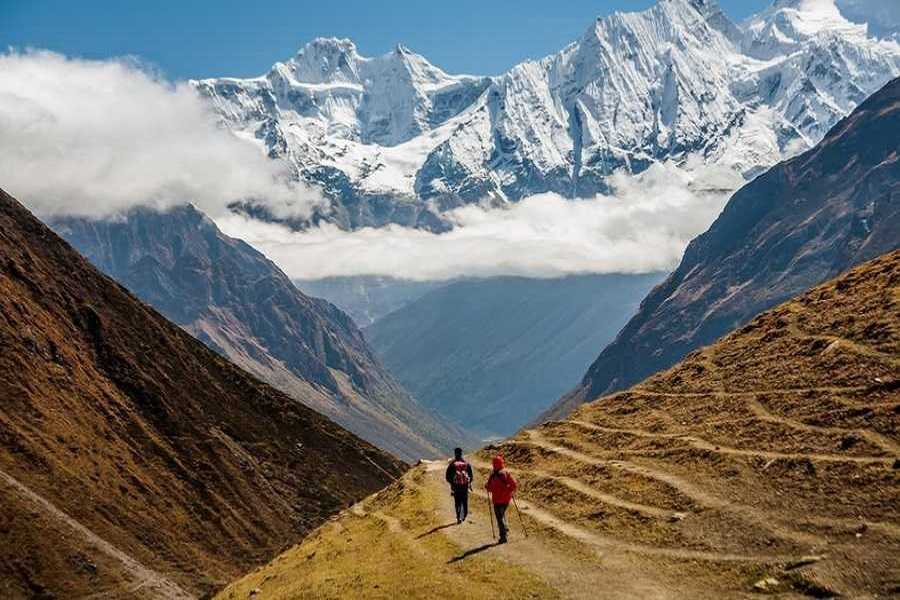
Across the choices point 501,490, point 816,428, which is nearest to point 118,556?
point 501,490

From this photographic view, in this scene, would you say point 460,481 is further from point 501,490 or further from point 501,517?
point 501,490

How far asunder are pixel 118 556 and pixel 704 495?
157 meters

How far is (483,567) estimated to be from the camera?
1734 inches

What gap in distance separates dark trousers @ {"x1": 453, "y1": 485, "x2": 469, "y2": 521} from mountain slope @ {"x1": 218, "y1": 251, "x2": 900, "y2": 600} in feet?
3.26

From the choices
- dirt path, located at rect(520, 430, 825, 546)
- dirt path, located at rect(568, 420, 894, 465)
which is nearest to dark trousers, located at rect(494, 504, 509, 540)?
dirt path, located at rect(520, 430, 825, 546)

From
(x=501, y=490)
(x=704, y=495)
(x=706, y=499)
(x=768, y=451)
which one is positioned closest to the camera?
(x=706, y=499)

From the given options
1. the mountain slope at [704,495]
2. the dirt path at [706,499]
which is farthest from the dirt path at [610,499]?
the dirt path at [706,499]

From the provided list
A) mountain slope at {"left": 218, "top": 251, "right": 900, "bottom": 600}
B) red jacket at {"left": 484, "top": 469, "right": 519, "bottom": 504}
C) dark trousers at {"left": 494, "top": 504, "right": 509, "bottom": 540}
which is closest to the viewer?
mountain slope at {"left": 218, "top": 251, "right": 900, "bottom": 600}

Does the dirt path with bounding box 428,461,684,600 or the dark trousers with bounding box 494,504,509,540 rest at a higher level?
the dark trousers with bounding box 494,504,509,540

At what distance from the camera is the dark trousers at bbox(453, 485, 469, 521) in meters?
53.0

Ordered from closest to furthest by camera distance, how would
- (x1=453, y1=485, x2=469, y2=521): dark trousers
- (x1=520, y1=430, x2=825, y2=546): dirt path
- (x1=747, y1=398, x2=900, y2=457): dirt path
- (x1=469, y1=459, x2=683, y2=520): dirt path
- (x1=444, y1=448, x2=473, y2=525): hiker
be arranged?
1. (x1=520, y1=430, x2=825, y2=546): dirt path
2. (x1=747, y1=398, x2=900, y2=457): dirt path
3. (x1=469, y1=459, x2=683, y2=520): dirt path
4. (x1=444, y1=448, x2=473, y2=525): hiker
5. (x1=453, y1=485, x2=469, y2=521): dark trousers

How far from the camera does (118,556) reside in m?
179

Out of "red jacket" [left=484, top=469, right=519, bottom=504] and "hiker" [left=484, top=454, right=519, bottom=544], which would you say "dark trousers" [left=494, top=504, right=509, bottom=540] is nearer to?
"hiker" [left=484, top=454, right=519, bottom=544]

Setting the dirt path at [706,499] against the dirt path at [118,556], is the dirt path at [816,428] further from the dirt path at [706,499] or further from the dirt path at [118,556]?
the dirt path at [118,556]
